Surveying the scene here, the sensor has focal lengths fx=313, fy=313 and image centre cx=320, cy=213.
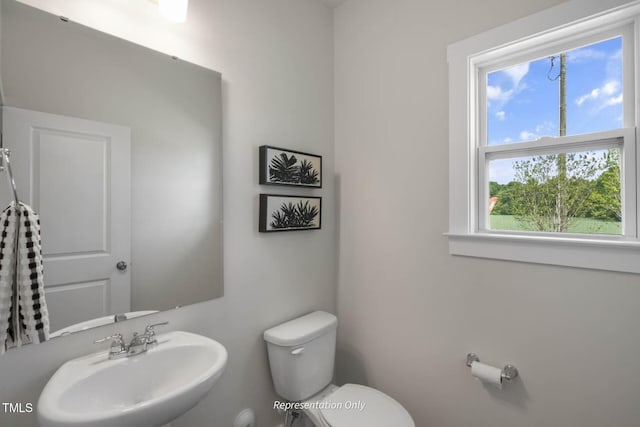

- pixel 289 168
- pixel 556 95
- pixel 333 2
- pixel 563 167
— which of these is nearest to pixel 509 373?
pixel 563 167

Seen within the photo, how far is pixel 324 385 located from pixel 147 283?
1.03 m

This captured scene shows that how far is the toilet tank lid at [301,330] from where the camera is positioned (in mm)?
1481

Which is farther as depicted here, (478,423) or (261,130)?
(261,130)

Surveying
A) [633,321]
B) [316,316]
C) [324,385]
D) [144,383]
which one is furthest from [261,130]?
[633,321]

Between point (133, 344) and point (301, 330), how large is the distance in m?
0.74

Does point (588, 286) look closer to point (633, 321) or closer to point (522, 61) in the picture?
point (633, 321)

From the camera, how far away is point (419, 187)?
1610 millimetres

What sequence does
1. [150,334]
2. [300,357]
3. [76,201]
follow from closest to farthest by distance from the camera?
[76,201] → [150,334] → [300,357]

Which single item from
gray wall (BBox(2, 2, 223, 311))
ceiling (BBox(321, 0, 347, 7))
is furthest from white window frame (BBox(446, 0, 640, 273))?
gray wall (BBox(2, 2, 223, 311))

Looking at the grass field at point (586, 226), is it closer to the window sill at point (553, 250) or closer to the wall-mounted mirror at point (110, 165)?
the window sill at point (553, 250)

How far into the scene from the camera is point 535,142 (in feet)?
4.43

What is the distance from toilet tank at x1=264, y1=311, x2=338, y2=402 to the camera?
1.49m

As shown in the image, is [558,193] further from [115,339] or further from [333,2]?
[115,339]

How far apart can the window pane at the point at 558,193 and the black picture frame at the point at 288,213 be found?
0.90 meters
